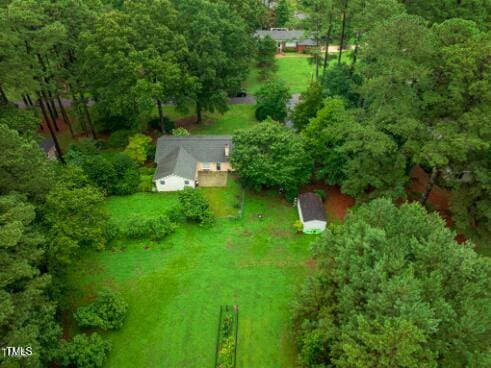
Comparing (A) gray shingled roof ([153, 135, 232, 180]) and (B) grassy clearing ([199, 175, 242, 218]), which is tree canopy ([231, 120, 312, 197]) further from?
(A) gray shingled roof ([153, 135, 232, 180])

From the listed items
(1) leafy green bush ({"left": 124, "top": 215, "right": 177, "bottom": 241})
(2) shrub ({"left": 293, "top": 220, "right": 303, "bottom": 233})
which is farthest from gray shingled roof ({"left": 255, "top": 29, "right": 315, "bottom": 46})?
(1) leafy green bush ({"left": 124, "top": 215, "right": 177, "bottom": 241})

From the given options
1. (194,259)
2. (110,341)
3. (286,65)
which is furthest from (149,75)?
(286,65)

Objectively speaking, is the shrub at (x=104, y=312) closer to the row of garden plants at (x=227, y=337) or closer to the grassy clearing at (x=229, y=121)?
the row of garden plants at (x=227, y=337)

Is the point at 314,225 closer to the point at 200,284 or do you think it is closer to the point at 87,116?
the point at 200,284

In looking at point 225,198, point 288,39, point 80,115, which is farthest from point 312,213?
point 288,39

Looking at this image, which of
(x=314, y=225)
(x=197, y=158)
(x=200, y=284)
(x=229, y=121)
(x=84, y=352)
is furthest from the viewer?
(x=229, y=121)

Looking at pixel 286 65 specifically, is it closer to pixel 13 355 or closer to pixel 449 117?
pixel 449 117
